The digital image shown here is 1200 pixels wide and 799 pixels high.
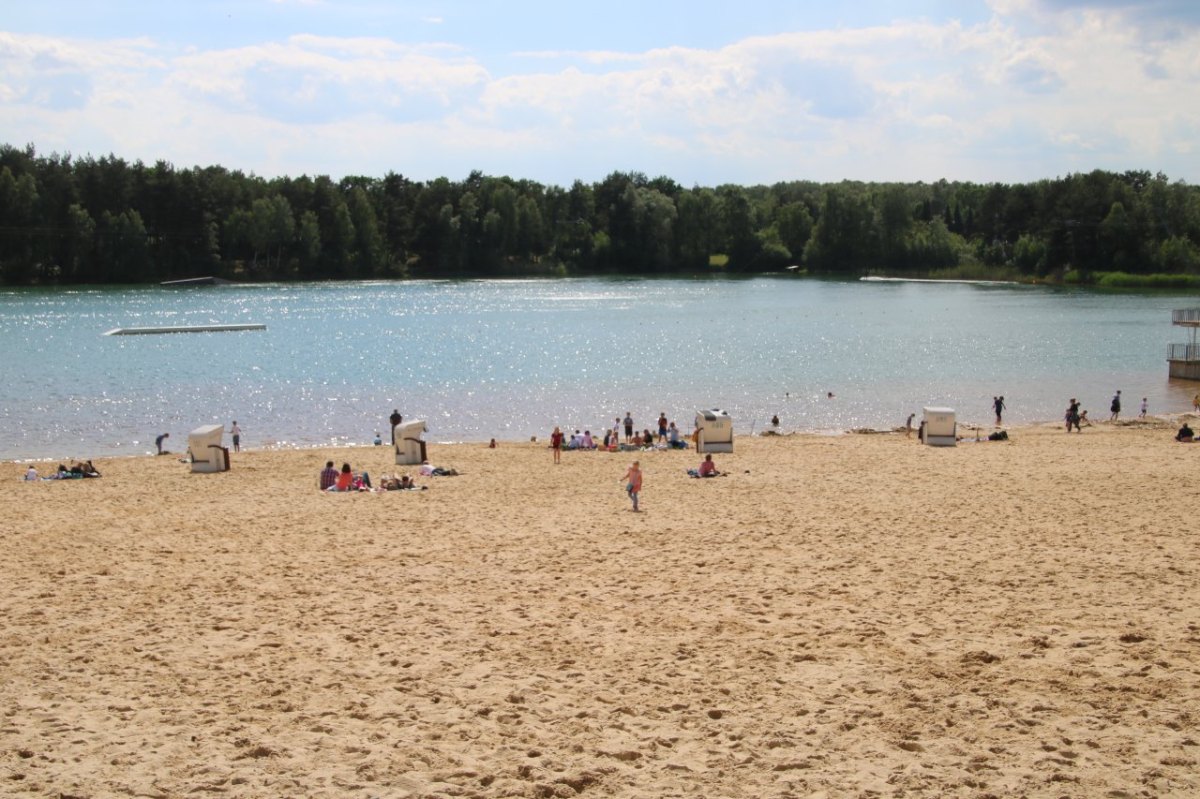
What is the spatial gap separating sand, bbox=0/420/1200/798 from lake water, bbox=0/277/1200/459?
17634mm

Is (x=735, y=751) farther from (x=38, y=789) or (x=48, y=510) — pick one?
(x=48, y=510)

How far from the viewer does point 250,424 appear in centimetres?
3859

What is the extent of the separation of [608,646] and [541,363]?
47240 millimetres

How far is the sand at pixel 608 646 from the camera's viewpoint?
8.86m

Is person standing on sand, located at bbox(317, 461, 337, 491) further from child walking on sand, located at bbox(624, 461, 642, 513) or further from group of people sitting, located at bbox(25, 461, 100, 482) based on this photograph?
child walking on sand, located at bbox(624, 461, 642, 513)

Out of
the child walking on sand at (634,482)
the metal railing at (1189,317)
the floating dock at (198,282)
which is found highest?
the floating dock at (198,282)

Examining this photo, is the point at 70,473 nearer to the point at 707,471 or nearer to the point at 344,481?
the point at 344,481

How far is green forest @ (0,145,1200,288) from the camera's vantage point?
11444 centimetres

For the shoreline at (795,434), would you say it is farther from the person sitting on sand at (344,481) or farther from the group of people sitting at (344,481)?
the person sitting on sand at (344,481)

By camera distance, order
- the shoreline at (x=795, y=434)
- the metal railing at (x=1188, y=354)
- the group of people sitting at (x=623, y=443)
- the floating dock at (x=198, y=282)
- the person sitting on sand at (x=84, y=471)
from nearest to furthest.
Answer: the person sitting on sand at (x=84, y=471) → the group of people sitting at (x=623, y=443) → the shoreline at (x=795, y=434) → the metal railing at (x=1188, y=354) → the floating dock at (x=198, y=282)

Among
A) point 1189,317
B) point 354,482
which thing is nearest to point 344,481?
point 354,482

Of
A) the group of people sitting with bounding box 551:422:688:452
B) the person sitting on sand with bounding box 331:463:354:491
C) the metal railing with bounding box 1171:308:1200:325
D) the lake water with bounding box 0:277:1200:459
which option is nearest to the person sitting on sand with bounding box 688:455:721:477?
the group of people sitting with bounding box 551:422:688:452

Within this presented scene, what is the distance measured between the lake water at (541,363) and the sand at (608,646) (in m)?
17.6

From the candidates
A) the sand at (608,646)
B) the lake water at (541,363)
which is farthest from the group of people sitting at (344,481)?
the lake water at (541,363)
